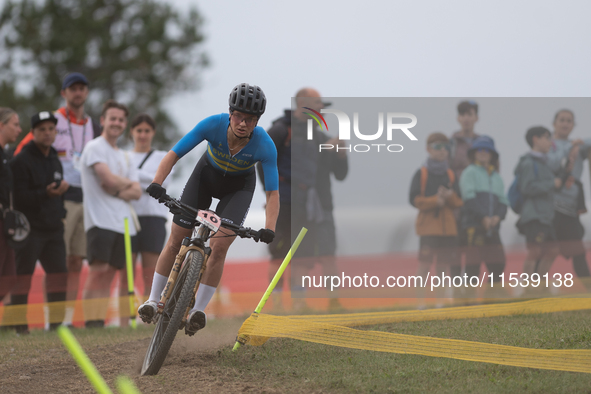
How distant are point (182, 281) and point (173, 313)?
0.33 meters

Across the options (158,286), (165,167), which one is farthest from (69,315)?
(165,167)

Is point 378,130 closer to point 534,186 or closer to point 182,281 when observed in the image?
point 534,186

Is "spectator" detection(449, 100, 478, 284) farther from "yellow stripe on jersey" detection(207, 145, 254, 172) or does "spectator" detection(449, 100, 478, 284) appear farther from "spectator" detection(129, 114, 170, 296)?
"yellow stripe on jersey" detection(207, 145, 254, 172)

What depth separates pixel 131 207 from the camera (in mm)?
9086

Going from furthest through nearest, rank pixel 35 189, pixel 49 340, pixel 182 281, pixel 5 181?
pixel 35 189
pixel 5 181
pixel 49 340
pixel 182 281

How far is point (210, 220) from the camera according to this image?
556 cm

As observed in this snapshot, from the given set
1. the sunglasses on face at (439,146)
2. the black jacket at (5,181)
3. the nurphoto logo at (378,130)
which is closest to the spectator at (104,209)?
the black jacket at (5,181)

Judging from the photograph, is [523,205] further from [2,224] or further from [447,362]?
[2,224]

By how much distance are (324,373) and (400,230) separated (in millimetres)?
4568

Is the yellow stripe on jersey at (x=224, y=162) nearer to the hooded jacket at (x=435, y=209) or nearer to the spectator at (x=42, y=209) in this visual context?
the spectator at (x=42, y=209)

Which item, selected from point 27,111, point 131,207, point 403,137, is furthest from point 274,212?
point 27,111

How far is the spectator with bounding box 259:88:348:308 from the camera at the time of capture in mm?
8812

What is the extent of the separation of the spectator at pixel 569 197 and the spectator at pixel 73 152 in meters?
6.67

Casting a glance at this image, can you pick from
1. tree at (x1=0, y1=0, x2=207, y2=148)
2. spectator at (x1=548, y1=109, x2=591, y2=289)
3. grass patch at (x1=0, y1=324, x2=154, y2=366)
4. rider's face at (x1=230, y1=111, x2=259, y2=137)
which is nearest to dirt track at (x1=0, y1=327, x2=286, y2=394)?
grass patch at (x1=0, y1=324, x2=154, y2=366)
